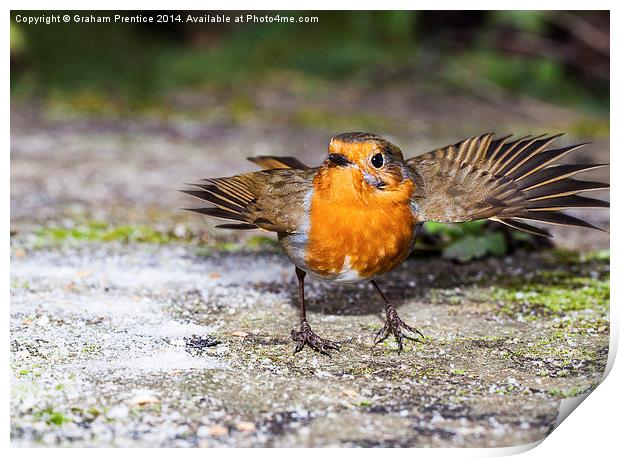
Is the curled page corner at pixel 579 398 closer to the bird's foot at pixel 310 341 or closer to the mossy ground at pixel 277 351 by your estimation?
the mossy ground at pixel 277 351

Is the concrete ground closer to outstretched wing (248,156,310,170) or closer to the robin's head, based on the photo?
outstretched wing (248,156,310,170)

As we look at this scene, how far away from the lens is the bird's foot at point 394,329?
3.60m

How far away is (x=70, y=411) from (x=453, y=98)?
568 centimetres

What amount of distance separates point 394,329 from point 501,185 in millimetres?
801

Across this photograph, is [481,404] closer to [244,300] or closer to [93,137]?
[244,300]

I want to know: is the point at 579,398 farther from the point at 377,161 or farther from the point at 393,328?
the point at 377,161

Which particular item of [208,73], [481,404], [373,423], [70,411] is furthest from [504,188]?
[208,73]

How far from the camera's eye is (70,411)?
2900 mm

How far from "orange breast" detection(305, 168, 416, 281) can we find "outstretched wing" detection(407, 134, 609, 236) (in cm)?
22

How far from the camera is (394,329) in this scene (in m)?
3.62

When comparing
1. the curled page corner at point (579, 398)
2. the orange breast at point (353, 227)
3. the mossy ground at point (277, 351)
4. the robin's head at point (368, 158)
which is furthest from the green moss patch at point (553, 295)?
the robin's head at point (368, 158)

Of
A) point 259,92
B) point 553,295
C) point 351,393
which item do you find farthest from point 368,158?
point 259,92

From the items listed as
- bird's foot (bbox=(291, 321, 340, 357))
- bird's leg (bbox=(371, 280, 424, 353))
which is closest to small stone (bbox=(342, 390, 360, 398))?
bird's foot (bbox=(291, 321, 340, 357))

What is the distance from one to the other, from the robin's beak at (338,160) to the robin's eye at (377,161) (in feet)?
0.34
